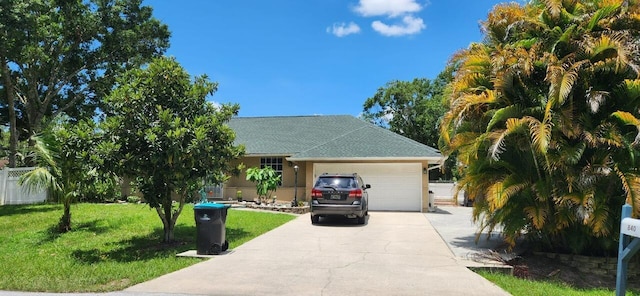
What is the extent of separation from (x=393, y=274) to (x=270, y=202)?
45.8ft

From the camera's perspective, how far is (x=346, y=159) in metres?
19.9

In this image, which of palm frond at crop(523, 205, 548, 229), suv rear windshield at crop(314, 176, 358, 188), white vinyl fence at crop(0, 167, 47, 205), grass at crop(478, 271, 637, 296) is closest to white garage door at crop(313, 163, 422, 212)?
suv rear windshield at crop(314, 176, 358, 188)

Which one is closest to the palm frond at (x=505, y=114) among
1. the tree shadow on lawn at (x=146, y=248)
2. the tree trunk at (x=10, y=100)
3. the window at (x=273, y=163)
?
the tree shadow on lawn at (x=146, y=248)

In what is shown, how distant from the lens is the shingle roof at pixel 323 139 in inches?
793

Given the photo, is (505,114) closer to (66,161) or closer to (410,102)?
(66,161)

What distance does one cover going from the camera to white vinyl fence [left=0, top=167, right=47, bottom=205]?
1869cm

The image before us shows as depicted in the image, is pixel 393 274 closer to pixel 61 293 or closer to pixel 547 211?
pixel 547 211

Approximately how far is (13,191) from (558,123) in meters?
21.0

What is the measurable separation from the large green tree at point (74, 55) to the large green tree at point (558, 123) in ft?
64.1

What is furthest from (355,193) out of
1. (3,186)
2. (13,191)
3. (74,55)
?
(74,55)

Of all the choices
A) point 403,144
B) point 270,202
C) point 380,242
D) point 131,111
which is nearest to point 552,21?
point 380,242

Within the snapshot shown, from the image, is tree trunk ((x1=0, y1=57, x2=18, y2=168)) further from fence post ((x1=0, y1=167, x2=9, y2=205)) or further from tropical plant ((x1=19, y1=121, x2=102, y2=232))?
tropical plant ((x1=19, y1=121, x2=102, y2=232))

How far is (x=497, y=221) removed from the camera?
A: 32.4 ft

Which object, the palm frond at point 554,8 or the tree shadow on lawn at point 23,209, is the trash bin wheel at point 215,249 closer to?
the palm frond at point 554,8
